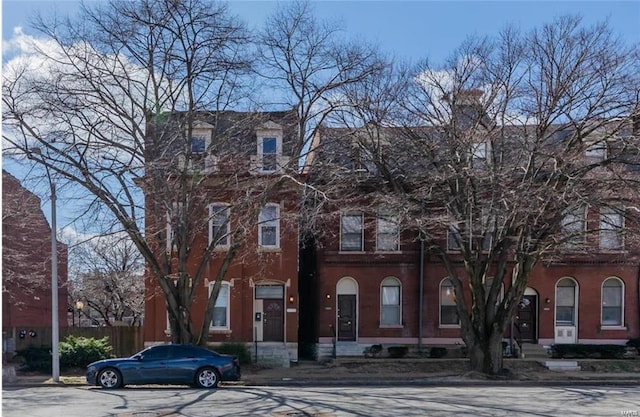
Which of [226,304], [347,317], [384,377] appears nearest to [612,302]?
[347,317]

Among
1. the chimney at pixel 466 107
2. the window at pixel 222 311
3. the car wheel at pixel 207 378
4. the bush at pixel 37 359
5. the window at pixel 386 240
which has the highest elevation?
the chimney at pixel 466 107

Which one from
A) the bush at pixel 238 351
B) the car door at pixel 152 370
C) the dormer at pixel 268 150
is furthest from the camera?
the bush at pixel 238 351

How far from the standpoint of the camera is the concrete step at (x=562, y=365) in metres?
24.4

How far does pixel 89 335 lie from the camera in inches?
1158

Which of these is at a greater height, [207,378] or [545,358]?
[207,378]

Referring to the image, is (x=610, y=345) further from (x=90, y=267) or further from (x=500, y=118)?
(x=90, y=267)

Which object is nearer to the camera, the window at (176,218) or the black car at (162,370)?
the black car at (162,370)

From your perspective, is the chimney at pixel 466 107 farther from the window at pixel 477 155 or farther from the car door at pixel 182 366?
the car door at pixel 182 366

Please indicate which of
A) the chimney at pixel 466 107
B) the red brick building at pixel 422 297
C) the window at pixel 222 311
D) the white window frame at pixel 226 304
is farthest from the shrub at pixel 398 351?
the chimney at pixel 466 107

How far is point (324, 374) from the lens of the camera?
73.5 feet

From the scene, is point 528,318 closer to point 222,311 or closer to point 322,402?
point 222,311

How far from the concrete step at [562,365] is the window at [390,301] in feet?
22.6

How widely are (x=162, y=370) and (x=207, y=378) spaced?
1.31 metres

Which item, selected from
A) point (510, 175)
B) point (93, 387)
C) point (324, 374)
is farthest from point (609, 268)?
point (93, 387)
